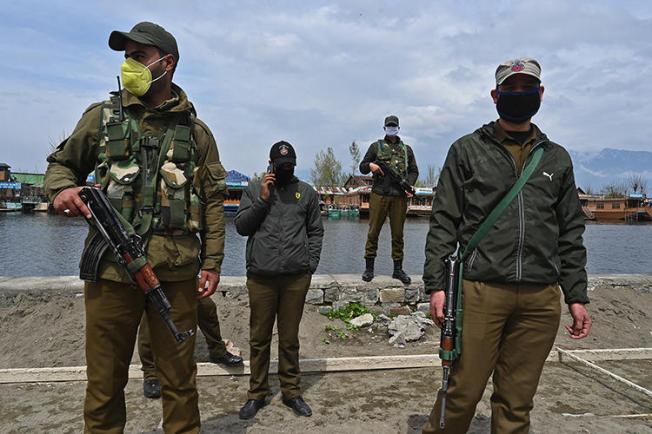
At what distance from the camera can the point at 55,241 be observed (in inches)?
868

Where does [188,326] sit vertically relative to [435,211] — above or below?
below

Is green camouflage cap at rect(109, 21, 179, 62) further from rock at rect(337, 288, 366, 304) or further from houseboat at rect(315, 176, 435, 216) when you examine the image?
houseboat at rect(315, 176, 435, 216)

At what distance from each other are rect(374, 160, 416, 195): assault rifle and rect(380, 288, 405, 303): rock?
1.53m

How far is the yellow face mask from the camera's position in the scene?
7.91 feet

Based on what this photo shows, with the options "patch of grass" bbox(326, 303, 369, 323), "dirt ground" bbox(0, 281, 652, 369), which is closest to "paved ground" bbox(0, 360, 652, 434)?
"dirt ground" bbox(0, 281, 652, 369)

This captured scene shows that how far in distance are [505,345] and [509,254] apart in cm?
54

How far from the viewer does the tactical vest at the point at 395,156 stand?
6.76m

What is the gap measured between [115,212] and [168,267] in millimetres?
405

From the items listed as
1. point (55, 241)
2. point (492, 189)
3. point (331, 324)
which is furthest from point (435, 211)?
point (55, 241)

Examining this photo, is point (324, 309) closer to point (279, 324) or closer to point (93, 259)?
point (279, 324)

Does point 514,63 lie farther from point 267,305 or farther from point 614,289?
point 614,289

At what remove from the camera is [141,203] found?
8.04ft

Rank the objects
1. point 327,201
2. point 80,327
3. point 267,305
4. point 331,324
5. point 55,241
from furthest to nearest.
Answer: point 327,201
point 55,241
point 331,324
point 80,327
point 267,305

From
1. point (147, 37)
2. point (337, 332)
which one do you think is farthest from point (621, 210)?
point (147, 37)
